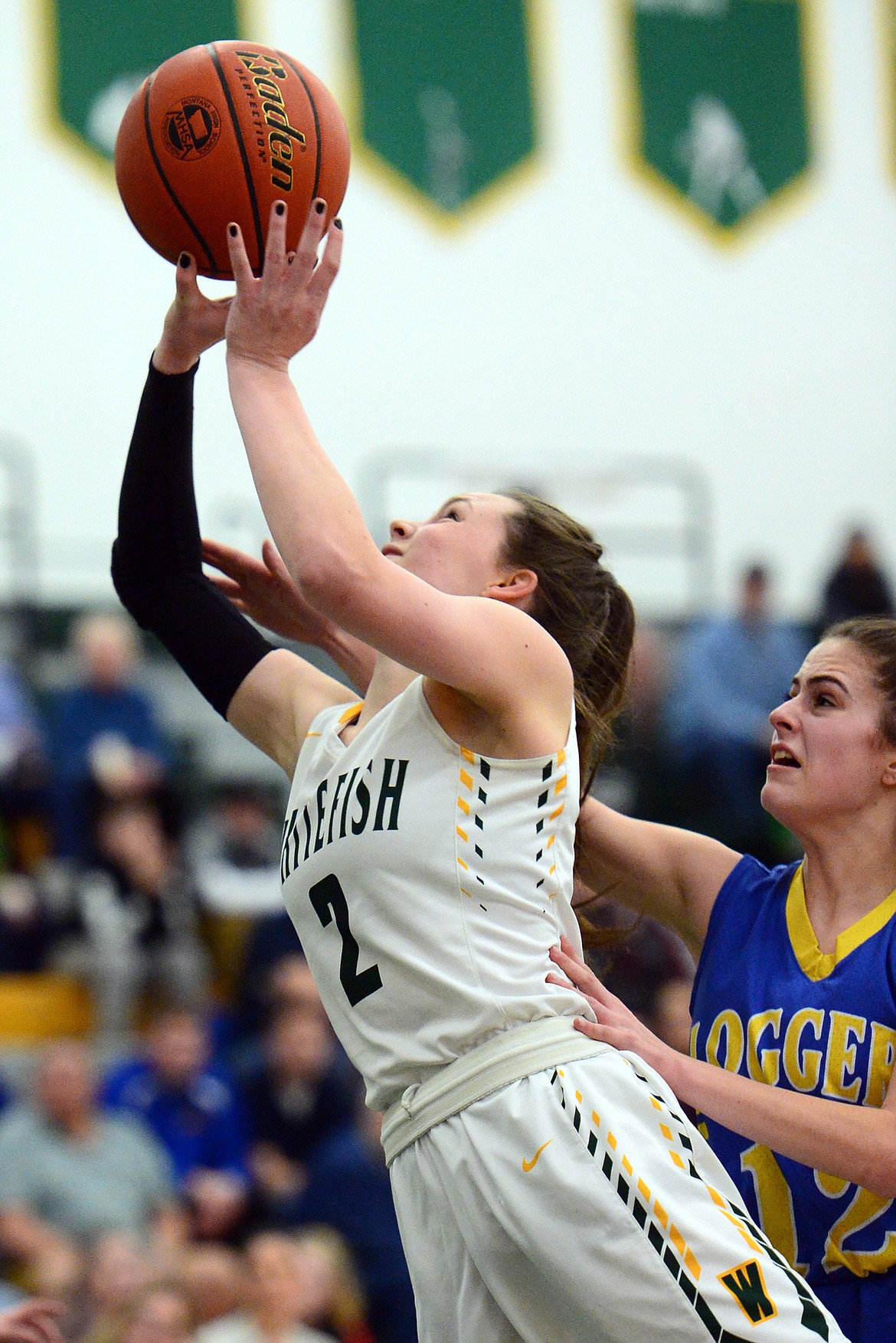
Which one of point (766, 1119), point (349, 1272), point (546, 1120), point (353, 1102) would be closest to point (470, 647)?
point (546, 1120)

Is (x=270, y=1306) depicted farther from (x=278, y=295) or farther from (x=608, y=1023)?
(x=278, y=295)

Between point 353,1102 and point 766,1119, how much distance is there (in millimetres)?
4428

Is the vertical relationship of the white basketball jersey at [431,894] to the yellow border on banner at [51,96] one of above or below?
below

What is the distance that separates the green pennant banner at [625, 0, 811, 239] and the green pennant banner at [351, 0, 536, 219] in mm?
937

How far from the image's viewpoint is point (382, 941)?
2.22m

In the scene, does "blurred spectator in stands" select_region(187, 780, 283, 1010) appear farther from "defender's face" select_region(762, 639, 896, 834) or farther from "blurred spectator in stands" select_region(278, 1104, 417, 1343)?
"defender's face" select_region(762, 639, 896, 834)

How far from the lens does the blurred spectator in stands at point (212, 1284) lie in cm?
536

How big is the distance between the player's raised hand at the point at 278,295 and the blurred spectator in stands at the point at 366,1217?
4185 mm

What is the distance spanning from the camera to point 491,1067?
2.19 meters

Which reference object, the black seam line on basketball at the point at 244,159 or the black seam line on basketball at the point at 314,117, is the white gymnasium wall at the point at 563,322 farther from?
the black seam line on basketball at the point at 244,159

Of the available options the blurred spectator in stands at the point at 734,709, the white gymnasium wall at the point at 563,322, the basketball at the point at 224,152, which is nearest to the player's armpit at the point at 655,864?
the basketball at the point at 224,152

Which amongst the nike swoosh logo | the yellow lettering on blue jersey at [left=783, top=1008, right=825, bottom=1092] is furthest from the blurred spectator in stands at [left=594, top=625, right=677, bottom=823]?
the nike swoosh logo

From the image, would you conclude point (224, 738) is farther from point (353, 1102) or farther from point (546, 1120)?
point (546, 1120)

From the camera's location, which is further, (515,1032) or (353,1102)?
(353,1102)
